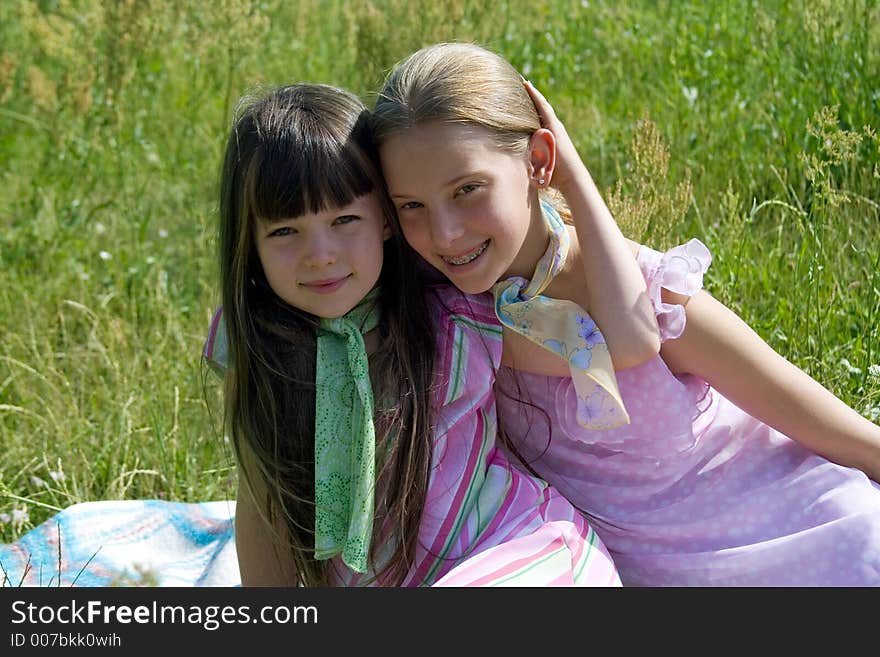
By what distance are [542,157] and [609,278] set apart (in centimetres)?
25

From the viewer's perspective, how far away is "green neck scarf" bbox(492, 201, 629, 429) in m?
2.11

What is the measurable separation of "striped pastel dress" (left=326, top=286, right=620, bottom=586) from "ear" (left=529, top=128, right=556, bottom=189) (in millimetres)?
252

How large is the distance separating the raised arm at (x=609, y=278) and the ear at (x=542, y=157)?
0.02 metres

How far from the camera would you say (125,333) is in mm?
3336

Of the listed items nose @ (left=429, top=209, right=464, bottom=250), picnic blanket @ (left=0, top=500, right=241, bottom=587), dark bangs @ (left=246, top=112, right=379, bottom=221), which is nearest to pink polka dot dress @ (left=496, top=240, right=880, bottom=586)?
nose @ (left=429, top=209, right=464, bottom=250)

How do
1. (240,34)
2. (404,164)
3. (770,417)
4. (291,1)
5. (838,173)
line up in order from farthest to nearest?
1. (291,1)
2. (240,34)
3. (838,173)
4. (770,417)
5. (404,164)

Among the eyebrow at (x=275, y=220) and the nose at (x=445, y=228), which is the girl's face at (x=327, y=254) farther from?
the nose at (x=445, y=228)

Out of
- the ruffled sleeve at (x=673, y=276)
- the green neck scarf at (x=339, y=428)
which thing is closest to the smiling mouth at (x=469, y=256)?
the green neck scarf at (x=339, y=428)

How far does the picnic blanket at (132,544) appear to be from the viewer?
2621 mm

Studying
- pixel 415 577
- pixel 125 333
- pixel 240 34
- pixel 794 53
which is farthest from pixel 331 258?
pixel 794 53

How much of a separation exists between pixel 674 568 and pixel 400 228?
2.70 ft

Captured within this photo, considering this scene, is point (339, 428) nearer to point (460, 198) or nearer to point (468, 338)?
point (468, 338)
